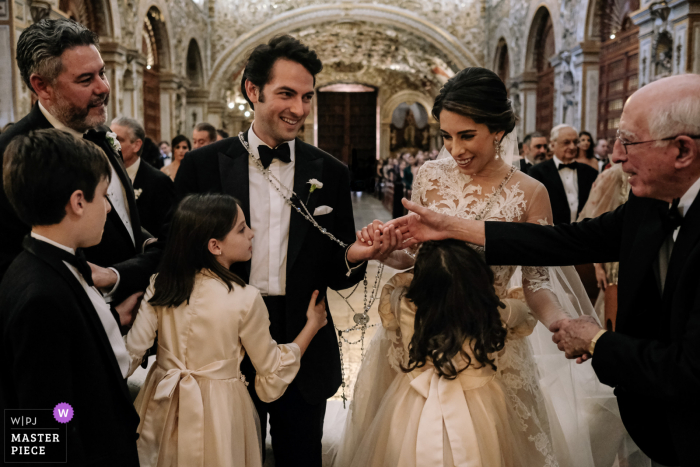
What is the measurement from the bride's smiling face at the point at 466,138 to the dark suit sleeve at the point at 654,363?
891 mm

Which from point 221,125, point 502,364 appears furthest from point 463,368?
point 221,125

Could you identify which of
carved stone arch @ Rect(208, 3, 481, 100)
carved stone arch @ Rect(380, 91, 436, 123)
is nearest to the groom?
carved stone arch @ Rect(208, 3, 481, 100)

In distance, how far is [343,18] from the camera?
18.8 meters

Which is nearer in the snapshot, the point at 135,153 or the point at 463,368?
the point at 463,368

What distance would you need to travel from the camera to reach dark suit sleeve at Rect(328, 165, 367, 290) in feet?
7.70

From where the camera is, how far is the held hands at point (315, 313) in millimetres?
2252

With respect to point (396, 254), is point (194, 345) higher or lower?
lower

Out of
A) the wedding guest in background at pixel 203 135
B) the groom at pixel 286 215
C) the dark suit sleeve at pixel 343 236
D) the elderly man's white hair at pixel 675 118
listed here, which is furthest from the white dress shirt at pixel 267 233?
the wedding guest in background at pixel 203 135

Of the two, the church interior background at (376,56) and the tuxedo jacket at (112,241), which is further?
the church interior background at (376,56)

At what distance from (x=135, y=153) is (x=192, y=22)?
13.7 metres

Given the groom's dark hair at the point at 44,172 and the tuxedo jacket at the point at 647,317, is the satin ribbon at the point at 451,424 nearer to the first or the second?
the tuxedo jacket at the point at 647,317

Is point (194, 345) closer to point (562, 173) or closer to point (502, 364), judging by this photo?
point (502, 364)

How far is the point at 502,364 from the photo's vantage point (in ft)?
7.41

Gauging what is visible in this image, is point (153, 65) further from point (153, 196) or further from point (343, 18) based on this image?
point (153, 196)
